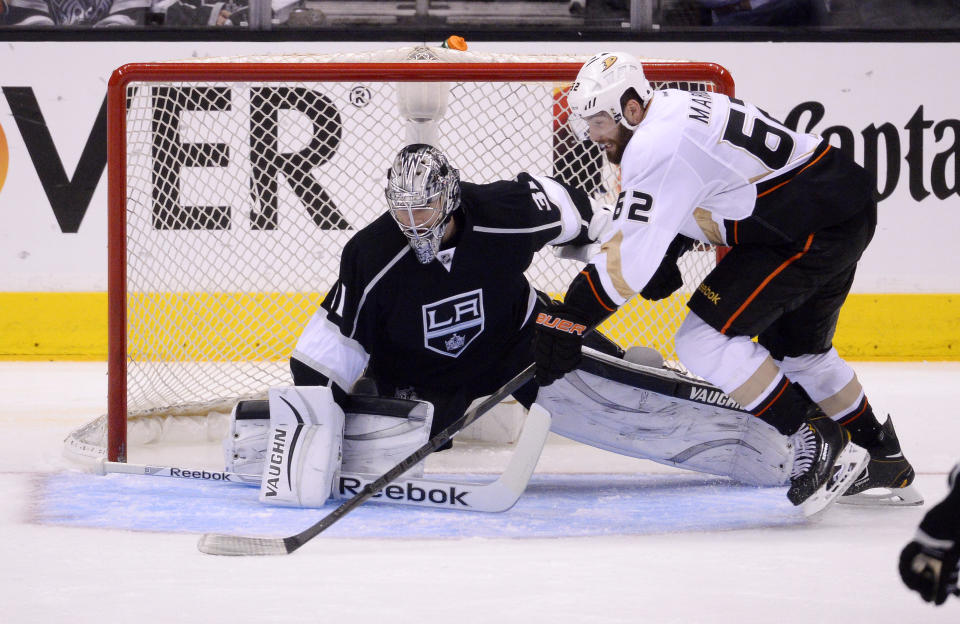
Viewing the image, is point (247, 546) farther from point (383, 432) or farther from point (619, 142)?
point (619, 142)

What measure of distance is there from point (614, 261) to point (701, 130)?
0.32 metres

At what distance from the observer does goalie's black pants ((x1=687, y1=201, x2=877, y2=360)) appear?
2.41 metres

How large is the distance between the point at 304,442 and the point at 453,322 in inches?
17.7

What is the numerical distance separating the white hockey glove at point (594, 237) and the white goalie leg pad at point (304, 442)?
0.78 m

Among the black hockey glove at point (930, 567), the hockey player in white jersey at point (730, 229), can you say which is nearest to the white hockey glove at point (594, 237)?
the hockey player in white jersey at point (730, 229)

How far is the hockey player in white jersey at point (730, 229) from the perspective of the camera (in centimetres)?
229

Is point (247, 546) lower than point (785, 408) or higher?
lower

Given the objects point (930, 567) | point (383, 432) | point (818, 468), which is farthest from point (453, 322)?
point (930, 567)

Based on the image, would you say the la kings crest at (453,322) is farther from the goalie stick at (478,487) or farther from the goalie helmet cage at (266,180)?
the goalie helmet cage at (266,180)

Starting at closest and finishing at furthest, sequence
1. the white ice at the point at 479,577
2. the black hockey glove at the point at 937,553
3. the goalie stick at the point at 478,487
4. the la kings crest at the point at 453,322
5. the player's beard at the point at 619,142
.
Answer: the black hockey glove at the point at 937,553, the white ice at the point at 479,577, the player's beard at the point at 619,142, the goalie stick at the point at 478,487, the la kings crest at the point at 453,322

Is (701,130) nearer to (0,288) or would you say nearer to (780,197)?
(780,197)

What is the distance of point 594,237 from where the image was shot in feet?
9.55

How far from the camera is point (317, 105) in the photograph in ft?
13.4

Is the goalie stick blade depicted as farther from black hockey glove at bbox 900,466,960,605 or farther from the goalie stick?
black hockey glove at bbox 900,466,960,605
